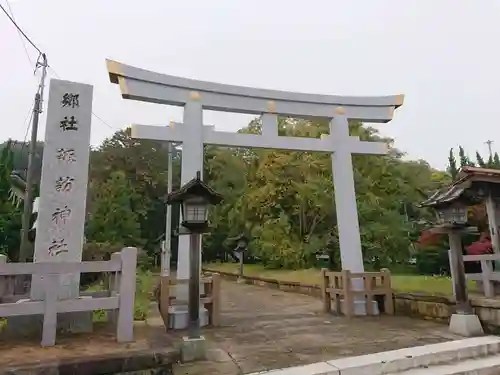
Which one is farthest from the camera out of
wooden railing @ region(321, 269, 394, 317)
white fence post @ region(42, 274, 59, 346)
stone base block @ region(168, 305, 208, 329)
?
wooden railing @ region(321, 269, 394, 317)

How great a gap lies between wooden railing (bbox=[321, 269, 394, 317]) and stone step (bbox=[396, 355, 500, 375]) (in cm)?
334

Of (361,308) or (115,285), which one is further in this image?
(361,308)

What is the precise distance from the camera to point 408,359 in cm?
480

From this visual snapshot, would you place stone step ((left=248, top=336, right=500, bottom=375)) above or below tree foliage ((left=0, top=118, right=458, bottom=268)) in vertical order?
below

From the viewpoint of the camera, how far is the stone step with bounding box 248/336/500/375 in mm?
4430

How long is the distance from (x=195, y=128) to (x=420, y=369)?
5838 mm

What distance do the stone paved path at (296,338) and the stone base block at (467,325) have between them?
0.72 ft

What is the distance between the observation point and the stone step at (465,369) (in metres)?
4.64

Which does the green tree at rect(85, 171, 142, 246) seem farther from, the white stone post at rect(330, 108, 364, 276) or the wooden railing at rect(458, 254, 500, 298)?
the wooden railing at rect(458, 254, 500, 298)

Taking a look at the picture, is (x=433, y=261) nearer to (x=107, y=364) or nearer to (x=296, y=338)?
(x=296, y=338)

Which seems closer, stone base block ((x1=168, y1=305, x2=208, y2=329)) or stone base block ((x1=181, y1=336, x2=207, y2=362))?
stone base block ((x1=181, y1=336, x2=207, y2=362))

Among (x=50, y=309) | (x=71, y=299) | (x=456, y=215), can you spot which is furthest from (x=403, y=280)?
(x=50, y=309)

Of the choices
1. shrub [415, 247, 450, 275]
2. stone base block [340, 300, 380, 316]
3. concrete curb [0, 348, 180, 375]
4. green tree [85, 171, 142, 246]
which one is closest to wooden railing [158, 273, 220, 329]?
concrete curb [0, 348, 180, 375]

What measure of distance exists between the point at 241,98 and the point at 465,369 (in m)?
6.54
